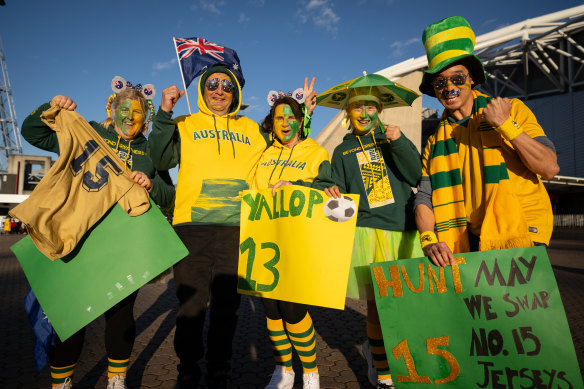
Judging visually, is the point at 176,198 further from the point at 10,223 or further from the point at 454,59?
the point at 10,223

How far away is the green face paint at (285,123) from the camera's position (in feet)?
9.58

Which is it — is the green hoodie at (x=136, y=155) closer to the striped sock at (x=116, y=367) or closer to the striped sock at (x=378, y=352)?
the striped sock at (x=116, y=367)

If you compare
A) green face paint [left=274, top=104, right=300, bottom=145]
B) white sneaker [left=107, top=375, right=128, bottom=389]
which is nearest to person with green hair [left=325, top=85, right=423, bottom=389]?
green face paint [left=274, top=104, right=300, bottom=145]

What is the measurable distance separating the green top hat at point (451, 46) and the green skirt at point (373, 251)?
1215 mm

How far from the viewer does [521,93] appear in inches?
1497

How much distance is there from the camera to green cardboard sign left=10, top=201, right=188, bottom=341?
212 cm

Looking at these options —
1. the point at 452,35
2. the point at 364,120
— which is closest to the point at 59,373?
the point at 364,120

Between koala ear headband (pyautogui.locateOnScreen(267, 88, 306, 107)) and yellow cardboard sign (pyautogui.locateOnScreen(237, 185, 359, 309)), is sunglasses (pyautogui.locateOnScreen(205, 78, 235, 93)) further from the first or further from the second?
yellow cardboard sign (pyautogui.locateOnScreen(237, 185, 359, 309))

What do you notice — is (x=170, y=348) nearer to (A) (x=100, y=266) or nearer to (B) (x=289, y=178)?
(A) (x=100, y=266)

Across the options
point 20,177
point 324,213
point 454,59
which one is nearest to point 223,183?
point 324,213

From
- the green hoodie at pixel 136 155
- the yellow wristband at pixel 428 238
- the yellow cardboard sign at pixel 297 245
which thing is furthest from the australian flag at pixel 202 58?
the yellow wristband at pixel 428 238

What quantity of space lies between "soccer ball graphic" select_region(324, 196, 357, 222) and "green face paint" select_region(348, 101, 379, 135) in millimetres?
766

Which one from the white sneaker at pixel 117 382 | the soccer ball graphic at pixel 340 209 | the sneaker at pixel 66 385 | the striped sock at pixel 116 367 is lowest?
the white sneaker at pixel 117 382

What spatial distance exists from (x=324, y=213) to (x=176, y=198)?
1212 mm
